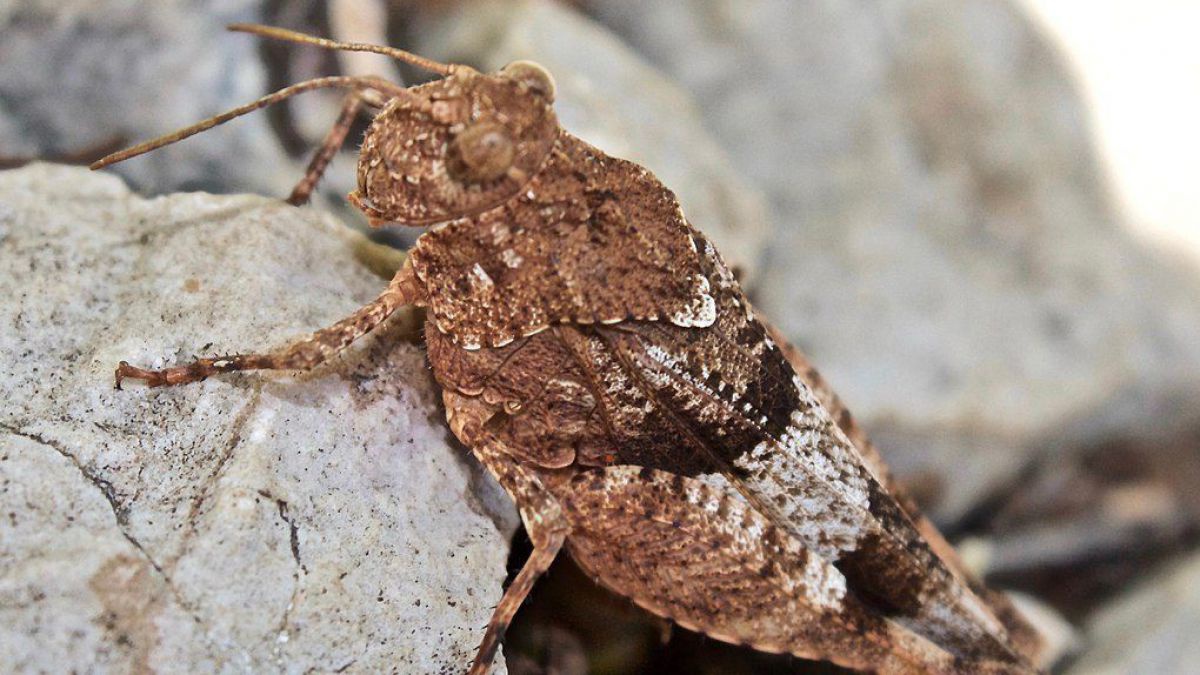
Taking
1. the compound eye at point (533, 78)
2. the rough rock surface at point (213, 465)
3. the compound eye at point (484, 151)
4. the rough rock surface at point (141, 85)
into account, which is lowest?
the rough rock surface at point (213, 465)

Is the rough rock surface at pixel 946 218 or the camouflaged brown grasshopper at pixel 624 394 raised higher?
the rough rock surface at pixel 946 218

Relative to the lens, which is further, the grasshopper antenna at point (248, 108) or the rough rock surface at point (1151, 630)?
the rough rock surface at point (1151, 630)

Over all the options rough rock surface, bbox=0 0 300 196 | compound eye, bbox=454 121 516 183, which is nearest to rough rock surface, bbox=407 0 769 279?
rough rock surface, bbox=0 0 300 196

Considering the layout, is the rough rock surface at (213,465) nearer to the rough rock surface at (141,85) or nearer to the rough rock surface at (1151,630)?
the rough rock surface at (141,85)

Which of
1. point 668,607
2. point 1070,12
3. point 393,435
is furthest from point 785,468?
point 1070,12

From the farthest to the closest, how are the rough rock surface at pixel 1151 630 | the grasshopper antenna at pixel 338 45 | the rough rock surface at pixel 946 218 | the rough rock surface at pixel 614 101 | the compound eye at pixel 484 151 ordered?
the rough rock surface at pixel 946 218, the rough rock surface at pixel 1151 630, the rough rock surface at pixel 614 101, the grasshopper antenna at pixel 338 45, the compound eye at pixel 484 151

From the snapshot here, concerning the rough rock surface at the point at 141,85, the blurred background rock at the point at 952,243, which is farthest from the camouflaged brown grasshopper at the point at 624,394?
the blurred background rock at the point at 952,243

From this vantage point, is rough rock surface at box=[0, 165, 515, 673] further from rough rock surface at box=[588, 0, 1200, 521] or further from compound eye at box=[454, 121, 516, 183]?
rough rock surface at box=[588, 0, 1200, 521]
